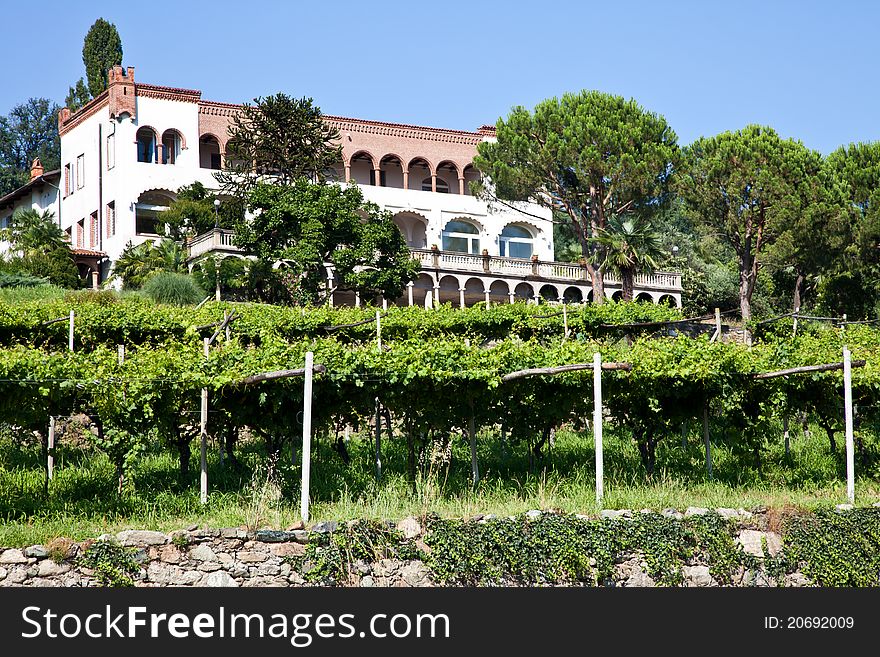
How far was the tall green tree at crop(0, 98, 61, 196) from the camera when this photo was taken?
2442 inches

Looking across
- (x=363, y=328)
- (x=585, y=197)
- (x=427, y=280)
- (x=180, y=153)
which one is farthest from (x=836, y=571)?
(x=180, y=153)

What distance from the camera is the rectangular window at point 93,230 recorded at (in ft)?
138

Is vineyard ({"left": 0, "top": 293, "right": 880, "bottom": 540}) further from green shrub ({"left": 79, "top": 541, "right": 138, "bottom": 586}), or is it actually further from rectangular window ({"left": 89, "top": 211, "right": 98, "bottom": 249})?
rectangular window ({"left": 89, "top": 211, "right": 98, "bottom": 249})

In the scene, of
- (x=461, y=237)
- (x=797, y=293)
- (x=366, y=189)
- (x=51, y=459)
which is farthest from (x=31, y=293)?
(x=797, y=293)

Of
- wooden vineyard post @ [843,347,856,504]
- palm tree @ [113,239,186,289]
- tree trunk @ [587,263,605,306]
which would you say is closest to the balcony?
tree trunk @ [587,263,605,306]

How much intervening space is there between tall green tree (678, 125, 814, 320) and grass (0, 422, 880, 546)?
18621 millimetres

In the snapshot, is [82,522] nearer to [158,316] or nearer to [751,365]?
[751,365]

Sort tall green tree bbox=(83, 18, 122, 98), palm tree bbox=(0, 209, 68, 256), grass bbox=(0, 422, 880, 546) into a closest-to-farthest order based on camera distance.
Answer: grass bbox=(0, 422, 880, 546), palm tree bbox=(0, 209, 68, 256), tall green tree bbox=(83, 18, 122, 98)

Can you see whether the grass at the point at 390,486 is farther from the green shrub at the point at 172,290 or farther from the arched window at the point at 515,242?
the arched window at the point at 515,242

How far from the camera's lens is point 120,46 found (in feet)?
176

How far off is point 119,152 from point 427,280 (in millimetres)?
10958

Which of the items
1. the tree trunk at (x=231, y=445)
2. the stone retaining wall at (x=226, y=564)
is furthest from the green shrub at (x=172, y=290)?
the stone retaining wall at (x=226, y=564)

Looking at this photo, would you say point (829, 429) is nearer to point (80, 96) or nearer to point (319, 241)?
point (319, 241)

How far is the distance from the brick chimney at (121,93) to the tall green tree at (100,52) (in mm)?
10780
